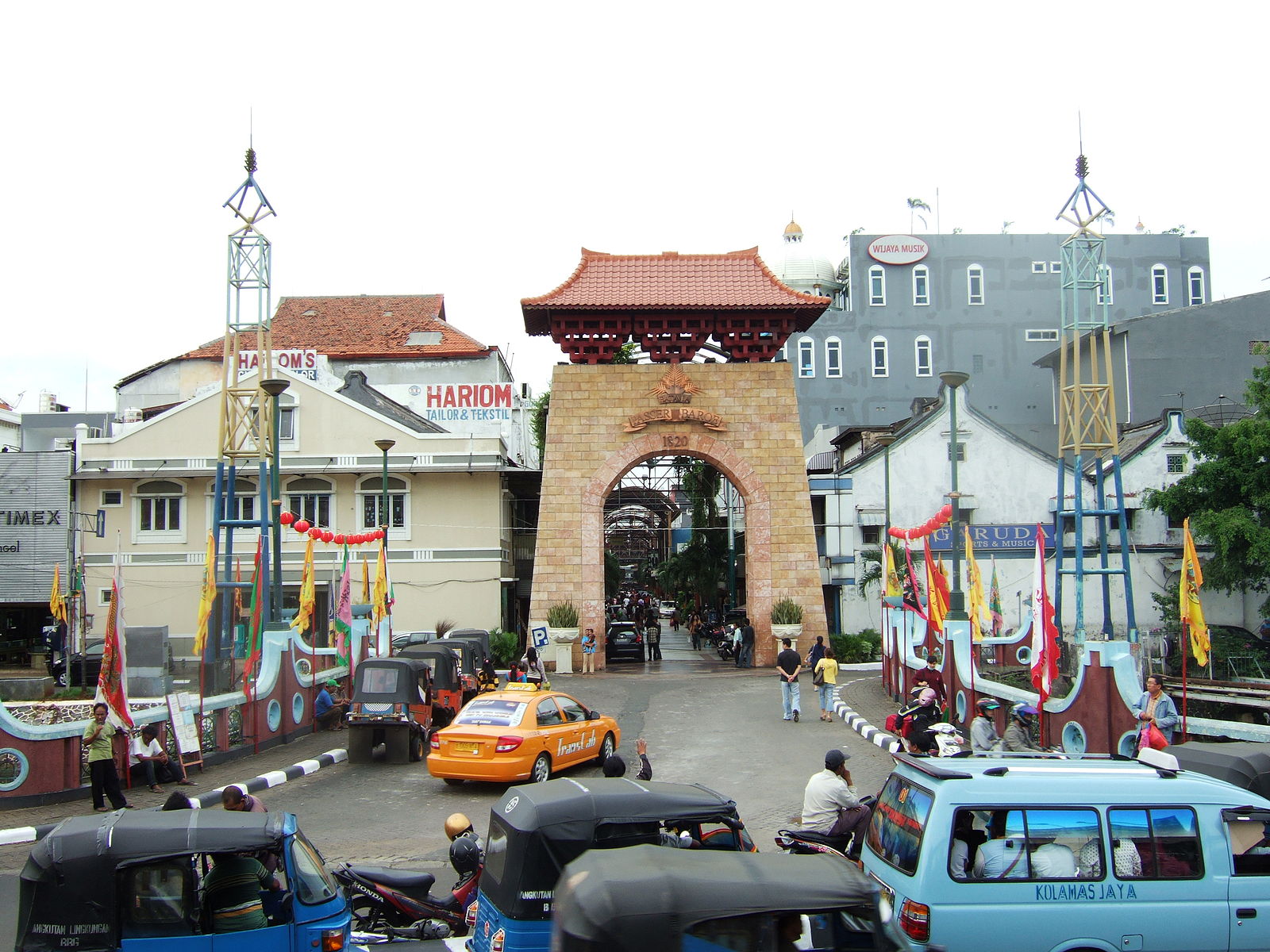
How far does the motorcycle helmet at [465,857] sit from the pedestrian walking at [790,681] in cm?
1152

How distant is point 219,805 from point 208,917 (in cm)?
666

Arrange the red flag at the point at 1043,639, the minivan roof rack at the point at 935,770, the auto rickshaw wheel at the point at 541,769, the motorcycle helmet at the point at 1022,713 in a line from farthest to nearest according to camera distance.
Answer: the red flag at the point at 1043,639
the auto rickshaw wheel at the point at 541,769
the motorcycle helmet at the point at 1022,713
the minivan roof rack at the point at 935,770

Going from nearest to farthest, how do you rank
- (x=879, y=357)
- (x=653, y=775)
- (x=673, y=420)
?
(x=653, y=775) < (x=673, y=420) < (x=879, y=357)

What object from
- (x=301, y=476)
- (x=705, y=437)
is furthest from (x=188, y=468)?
(x=705, y=437)

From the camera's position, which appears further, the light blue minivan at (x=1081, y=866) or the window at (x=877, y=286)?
the window at (x=877, y=286)

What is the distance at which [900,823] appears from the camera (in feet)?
24.1

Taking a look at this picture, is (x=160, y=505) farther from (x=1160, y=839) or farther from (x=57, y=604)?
(x=1160, y=839)

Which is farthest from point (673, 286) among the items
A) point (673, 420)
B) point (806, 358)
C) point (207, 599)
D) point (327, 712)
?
point (207, 599)

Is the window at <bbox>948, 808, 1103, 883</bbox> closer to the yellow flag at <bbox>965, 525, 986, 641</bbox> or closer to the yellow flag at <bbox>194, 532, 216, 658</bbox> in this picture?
the yellow flag at <bbox>965, 525, 986, 641</bbox>

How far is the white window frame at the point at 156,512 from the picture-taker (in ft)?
116

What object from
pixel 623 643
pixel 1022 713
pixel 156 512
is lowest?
pixel 623 643

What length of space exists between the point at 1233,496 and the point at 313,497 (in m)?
27.5

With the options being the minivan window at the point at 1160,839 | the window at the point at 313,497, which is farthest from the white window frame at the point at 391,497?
the minivan window at the point at 1160,839

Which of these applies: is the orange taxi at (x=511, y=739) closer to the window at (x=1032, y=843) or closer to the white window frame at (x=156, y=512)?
the window at (x=1032, y=843)
